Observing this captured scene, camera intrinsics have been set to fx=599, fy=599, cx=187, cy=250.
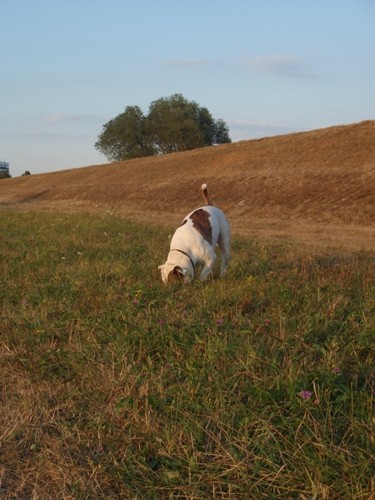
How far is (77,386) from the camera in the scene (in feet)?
13.5

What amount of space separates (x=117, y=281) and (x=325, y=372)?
409 centimetres

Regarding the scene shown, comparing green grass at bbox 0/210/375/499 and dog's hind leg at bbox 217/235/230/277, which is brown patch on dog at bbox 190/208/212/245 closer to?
dog's hind leg at bbox 217/235/230/277

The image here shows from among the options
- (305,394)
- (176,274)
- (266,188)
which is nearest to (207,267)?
(176,274)

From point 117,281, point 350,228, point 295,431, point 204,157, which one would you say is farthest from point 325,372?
point 204,157

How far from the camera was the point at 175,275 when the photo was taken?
24.1 feet

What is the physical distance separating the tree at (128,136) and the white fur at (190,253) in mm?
71948

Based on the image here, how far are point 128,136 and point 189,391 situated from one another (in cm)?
7758

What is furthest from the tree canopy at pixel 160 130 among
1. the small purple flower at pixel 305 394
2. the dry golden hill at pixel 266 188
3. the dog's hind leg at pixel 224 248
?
the small purple flower at pixel 305 394

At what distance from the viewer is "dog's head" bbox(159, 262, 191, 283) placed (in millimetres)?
7289

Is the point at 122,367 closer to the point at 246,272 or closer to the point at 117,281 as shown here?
the point at 117,281

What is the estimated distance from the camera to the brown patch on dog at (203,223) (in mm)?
8383

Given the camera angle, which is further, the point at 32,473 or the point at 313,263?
the point at 313,263

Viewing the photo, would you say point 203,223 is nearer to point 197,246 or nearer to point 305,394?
point 197,246

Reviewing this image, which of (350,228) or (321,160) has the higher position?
(321,160)
